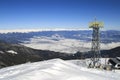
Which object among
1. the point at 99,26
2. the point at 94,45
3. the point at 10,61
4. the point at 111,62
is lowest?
the point at 10,61

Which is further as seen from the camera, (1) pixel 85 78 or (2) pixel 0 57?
(2) pixel 0 57

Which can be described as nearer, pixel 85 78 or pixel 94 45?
pixel 85 78

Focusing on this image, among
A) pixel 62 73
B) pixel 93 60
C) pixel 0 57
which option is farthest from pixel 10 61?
pixel 62 73

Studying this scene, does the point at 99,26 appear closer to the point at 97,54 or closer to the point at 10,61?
the point at 97,54

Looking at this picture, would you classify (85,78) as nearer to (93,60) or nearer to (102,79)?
(102,79)

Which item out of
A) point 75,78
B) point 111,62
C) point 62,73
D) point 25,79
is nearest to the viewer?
point 25,79

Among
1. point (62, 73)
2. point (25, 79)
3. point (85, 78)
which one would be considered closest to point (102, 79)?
point (85, 78)

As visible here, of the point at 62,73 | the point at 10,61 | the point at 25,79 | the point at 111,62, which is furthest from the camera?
the point at 10,61

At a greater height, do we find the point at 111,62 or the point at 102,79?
the point at 102,79

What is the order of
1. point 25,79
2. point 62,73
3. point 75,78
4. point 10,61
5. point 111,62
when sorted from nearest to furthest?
1. point 25,79
2. point 75,78
3. point 62,73
4. point 111,62
5. point 10,61
